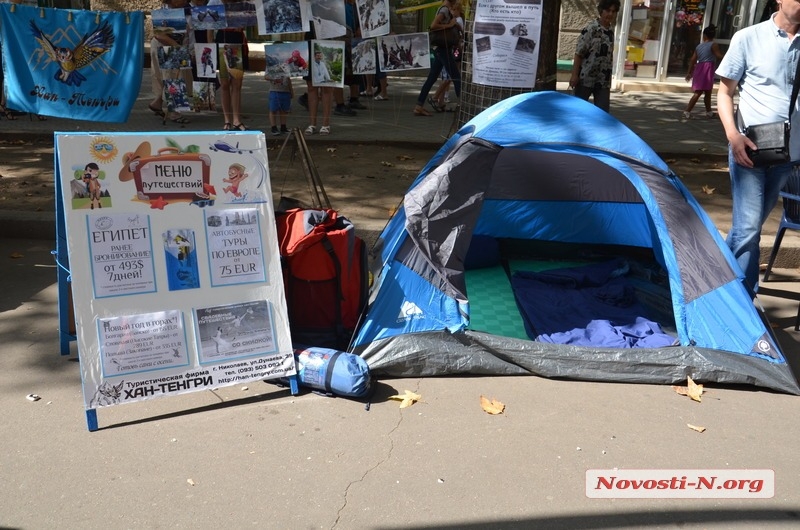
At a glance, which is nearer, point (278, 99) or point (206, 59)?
point (206, 59)

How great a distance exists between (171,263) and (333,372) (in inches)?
37.6

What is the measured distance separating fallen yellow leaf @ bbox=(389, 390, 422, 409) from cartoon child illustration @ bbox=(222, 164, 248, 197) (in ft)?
4.27

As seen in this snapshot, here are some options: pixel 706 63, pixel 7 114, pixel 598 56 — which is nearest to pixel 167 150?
pixel 598 56

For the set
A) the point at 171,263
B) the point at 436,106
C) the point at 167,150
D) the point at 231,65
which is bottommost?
the point at 171,263

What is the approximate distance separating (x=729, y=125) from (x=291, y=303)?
2678 millimetres

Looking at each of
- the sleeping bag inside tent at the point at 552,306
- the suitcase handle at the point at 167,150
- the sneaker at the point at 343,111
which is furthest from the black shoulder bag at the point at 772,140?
the sneaker at the point at 343,111

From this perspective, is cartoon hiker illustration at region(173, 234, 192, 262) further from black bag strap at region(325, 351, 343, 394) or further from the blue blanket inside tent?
the blue blanket inside tent

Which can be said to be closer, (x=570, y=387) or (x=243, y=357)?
(x=243, y=357)

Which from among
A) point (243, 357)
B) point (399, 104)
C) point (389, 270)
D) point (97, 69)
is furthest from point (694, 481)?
point (399, 104)

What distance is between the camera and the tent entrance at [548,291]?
482 centimetres

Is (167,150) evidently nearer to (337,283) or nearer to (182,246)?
(182,246)

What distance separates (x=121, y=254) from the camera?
11.8 ft

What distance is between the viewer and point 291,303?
4148 millimetres

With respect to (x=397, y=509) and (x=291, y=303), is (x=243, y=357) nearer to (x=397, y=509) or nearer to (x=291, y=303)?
(x=291, y=303)
